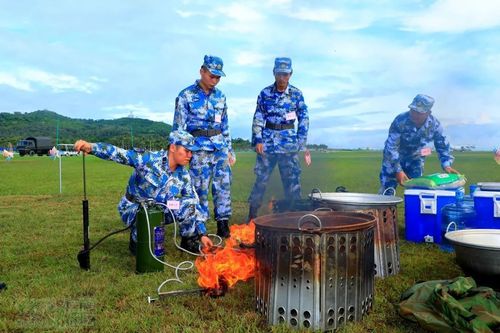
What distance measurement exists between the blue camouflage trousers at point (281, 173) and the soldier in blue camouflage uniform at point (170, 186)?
217cm

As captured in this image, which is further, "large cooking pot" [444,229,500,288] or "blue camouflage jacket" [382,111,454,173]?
"blue camouflage jacket" [382,111,454,173]

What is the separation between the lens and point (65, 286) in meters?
4.43

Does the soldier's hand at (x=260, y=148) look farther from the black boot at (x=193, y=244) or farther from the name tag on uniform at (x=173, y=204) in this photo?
the name tag on uniform at (x=173, y=204)

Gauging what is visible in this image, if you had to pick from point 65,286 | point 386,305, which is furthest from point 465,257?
point 65,286

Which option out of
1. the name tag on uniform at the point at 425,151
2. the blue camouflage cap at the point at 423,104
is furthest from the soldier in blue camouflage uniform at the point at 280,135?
the name tag on uniform at the point at 425,151

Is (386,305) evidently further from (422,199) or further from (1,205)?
(1,205)

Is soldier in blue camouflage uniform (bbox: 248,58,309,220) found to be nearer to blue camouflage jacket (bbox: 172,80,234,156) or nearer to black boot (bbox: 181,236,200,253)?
blue camouflage jacket (bbox: 172,80,234,156)

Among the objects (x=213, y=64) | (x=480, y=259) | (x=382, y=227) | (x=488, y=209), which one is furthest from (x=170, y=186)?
(x=488, y=209)

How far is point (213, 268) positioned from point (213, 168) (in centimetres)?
280

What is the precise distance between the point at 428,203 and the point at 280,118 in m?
2.72

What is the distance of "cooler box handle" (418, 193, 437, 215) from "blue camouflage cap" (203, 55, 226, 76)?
3.42m

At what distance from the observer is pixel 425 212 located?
642 centimetres

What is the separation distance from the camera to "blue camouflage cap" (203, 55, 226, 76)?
20.6 feet

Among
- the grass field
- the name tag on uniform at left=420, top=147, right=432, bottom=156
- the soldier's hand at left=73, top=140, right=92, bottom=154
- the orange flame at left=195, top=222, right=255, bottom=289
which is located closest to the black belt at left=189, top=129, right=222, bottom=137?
the grass field
